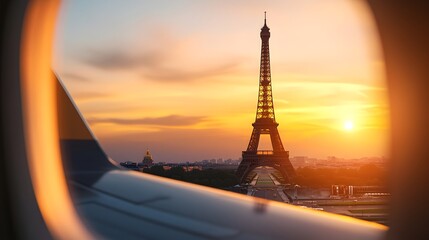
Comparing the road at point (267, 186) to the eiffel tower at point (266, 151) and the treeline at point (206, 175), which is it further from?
the treeline at point (206, 175)

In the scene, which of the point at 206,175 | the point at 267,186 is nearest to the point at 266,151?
the point at 267,186

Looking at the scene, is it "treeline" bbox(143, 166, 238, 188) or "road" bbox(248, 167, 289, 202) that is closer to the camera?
"treeline" bbox(143, 166, 238, 188)

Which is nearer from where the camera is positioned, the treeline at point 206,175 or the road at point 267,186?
the treeline at point 206,175

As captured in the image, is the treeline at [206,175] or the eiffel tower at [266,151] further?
the eiffel tower at [266,151]

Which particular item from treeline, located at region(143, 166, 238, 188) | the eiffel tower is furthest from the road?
treeline, located at region(143, 166, 238, 188)

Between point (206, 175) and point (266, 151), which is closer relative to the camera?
point (206, 175)

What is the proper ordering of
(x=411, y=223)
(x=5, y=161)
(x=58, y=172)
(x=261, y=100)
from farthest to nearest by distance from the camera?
1. (x=261, y=100)
2. (x=5, y=161)
3. (x=58, y=172)
4. (x=411, y=223)

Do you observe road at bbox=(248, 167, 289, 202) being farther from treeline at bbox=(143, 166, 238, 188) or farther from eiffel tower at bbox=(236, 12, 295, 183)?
treeline at bbox=(143, 166, 238, 188)

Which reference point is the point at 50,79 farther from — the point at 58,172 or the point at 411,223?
the point at 411,223

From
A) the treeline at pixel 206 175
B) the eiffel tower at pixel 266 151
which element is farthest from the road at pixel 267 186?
the treeline at pixel 206 175

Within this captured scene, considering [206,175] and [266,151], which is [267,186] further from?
[206,175]

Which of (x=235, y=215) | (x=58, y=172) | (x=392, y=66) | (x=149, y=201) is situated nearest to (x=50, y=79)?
(x=58, y=172)
